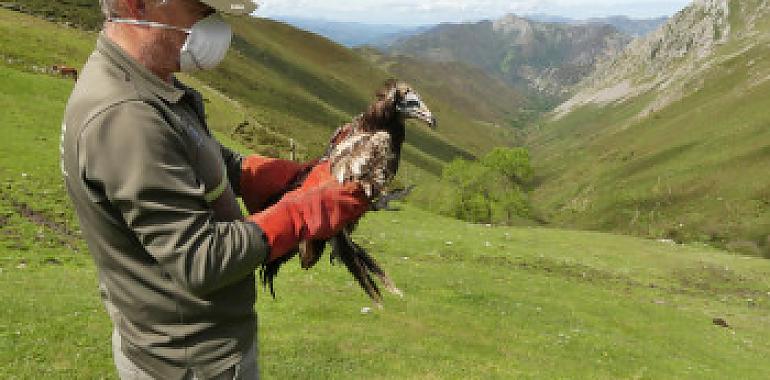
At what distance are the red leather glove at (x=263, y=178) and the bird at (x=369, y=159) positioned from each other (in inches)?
3.7

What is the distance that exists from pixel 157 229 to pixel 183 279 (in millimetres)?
323

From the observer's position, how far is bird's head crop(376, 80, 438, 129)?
14.2ft

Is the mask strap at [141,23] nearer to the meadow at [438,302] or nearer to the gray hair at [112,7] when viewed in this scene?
the gray hair at [112,7]

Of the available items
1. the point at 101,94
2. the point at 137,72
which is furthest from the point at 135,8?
the point at 101,94

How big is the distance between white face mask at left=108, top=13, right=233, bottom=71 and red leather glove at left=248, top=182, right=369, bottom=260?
1.06 m

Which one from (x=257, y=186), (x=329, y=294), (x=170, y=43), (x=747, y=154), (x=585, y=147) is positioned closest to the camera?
(x=170, y=43)

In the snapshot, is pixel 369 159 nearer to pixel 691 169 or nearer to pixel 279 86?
pixel 279 86

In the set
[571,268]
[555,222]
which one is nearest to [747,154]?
[555,222]

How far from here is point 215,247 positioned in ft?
10.2

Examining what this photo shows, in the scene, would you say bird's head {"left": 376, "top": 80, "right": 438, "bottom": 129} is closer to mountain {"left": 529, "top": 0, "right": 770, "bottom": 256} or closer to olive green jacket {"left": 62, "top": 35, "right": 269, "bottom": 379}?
olive green jacket {"left": 62, "top": 35, "right": 269, "bottom": 379}

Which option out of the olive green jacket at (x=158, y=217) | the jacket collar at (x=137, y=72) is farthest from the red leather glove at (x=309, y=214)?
the jacket collar at (x=137, y=72)

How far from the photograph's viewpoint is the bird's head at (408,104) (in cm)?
433

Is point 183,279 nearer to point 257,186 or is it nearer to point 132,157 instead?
point 132,157

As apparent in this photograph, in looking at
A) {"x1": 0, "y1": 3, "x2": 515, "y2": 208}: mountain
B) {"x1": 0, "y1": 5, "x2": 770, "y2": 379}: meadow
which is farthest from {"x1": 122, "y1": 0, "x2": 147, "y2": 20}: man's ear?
{"x1": 0, "y1": 3, "x2": 515, "y2": 208}: mountain
